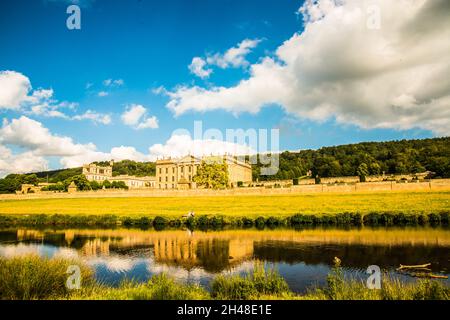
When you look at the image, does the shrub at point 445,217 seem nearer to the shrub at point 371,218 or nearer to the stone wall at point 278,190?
the shrub at point 371,218

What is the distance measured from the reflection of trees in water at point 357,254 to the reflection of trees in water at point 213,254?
6.31 feet

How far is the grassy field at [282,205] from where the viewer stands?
3612 centimetres

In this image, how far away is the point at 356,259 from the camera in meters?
17.1

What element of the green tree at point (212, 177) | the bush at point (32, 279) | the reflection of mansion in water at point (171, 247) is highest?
the green tree at point (212, 177)

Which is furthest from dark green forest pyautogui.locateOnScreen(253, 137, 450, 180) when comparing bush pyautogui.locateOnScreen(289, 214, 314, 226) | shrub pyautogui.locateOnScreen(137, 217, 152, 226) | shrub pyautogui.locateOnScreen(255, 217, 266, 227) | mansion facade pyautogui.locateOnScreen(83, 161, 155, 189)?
shrub pyautogui.locateOnScreen(137, 217, 152, 226)

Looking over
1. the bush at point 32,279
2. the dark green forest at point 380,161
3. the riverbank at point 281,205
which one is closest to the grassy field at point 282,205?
the riverbank at point 281,205

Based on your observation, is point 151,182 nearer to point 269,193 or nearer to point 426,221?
point 269,193

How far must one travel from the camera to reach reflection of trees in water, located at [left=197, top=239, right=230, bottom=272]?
54.2 ft

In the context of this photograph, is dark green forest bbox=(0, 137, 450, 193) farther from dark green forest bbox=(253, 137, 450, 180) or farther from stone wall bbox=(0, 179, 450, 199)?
stone wall bbox=(0, 179, 450, 199)

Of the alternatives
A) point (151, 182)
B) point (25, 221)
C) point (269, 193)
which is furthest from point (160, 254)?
point (151, 182)

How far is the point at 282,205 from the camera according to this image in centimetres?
4194
